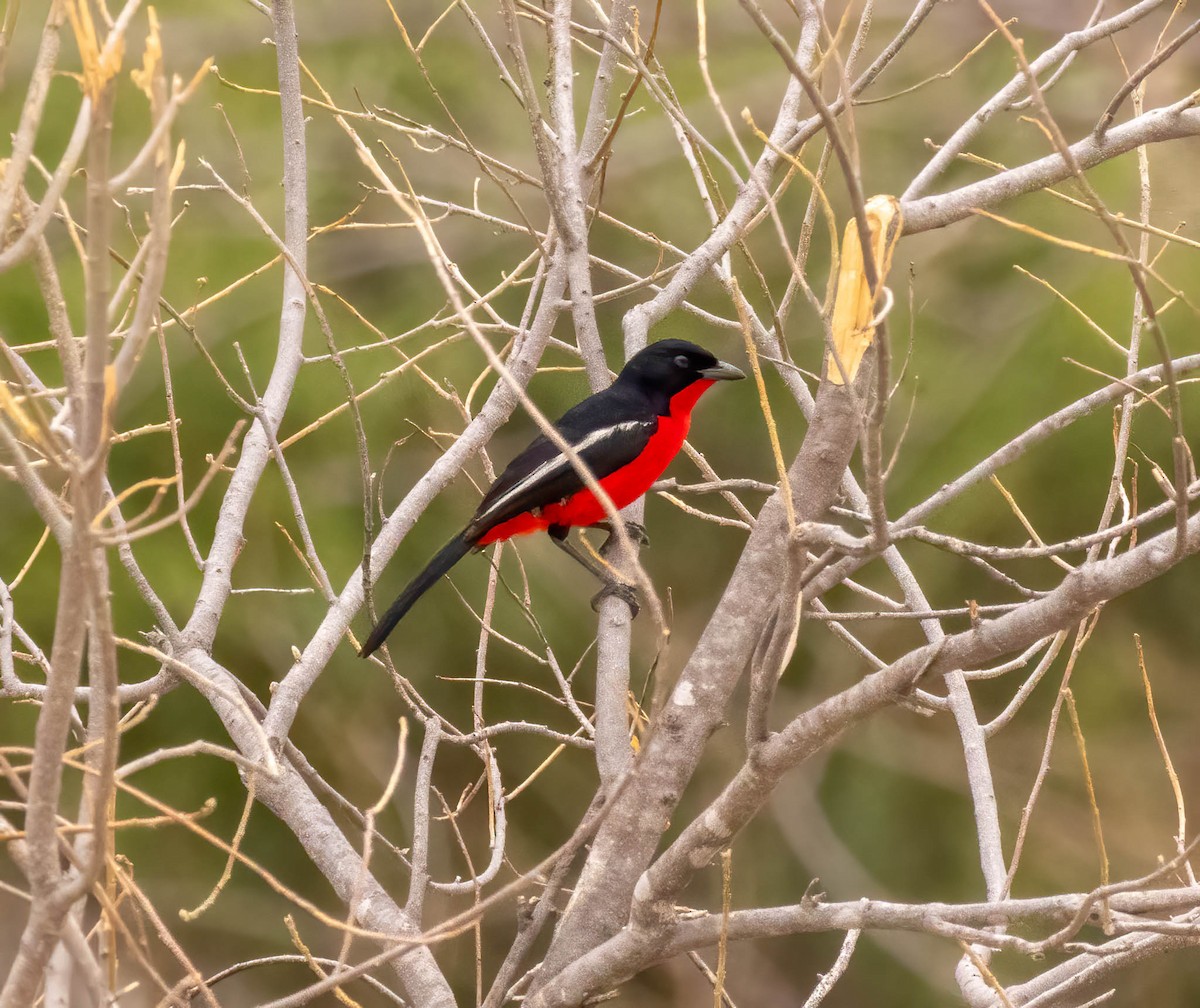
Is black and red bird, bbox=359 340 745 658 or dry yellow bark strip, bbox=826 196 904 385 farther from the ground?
dry yellow bark strip, bbox=826 196 904 385

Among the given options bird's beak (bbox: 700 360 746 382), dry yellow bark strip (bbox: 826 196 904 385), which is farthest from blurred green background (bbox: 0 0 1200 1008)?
dry yellow bark strip (bbox: 826 196 904 385)

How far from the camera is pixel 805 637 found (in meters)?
8.94

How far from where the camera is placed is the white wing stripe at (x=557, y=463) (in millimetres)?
4594

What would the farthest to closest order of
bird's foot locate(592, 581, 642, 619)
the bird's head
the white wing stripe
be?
1. the bird's head
2. the white wing stripe
3. bird's foot locate(592, 581, 642, 619)

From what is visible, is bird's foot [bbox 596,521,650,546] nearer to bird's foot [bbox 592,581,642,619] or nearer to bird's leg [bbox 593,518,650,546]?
bird's leg [bbox 593,518,650,546]

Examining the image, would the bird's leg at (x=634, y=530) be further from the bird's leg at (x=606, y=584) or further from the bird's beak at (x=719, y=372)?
the bird's beak at (x=719, y=372)

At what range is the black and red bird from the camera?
4602 mm

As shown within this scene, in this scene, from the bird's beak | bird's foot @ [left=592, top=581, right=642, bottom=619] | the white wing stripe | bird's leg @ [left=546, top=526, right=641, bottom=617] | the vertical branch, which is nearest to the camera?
the vertical branch

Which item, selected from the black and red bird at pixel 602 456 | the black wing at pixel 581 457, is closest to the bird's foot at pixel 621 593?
the black and red bird at pixel 602 456

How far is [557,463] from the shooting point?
4.72 meters

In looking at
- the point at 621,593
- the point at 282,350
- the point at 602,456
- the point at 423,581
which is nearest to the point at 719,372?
the point at 602,456

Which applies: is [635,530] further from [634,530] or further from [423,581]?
[423,581]

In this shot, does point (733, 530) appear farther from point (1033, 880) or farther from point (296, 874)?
point (296, 874)

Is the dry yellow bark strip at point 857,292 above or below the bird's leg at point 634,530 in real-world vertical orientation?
above
